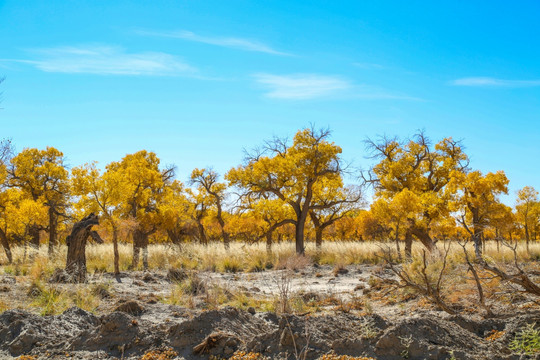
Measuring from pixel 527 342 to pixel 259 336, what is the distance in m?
2.83

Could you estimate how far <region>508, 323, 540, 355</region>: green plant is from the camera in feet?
14.5

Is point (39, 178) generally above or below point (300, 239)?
above

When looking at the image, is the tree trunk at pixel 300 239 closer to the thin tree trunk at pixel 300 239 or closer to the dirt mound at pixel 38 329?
the thin tree trunk at pixel 300 239

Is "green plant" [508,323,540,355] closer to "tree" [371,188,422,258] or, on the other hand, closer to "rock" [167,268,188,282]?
"rock" [167,268,188,282]

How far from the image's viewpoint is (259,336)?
4781mm

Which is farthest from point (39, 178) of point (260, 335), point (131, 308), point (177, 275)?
point (260, 335)

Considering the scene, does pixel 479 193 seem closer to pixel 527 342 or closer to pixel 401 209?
pixel 401 209

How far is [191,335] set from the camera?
5078 mm

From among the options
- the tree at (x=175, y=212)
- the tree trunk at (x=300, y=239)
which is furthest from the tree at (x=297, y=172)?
the tree at (x=175, y=212)

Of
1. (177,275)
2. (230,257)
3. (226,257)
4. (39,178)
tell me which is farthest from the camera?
(39,178)

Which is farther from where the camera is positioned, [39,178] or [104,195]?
[39,178]

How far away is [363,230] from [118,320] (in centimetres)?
4276

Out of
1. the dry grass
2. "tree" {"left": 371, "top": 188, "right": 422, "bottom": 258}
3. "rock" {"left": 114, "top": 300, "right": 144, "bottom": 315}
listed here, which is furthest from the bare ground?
"tree" {"left": 371, "top": 188, "right": 422, "bottom": 258}

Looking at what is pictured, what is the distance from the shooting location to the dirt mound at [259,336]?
4.52 m
